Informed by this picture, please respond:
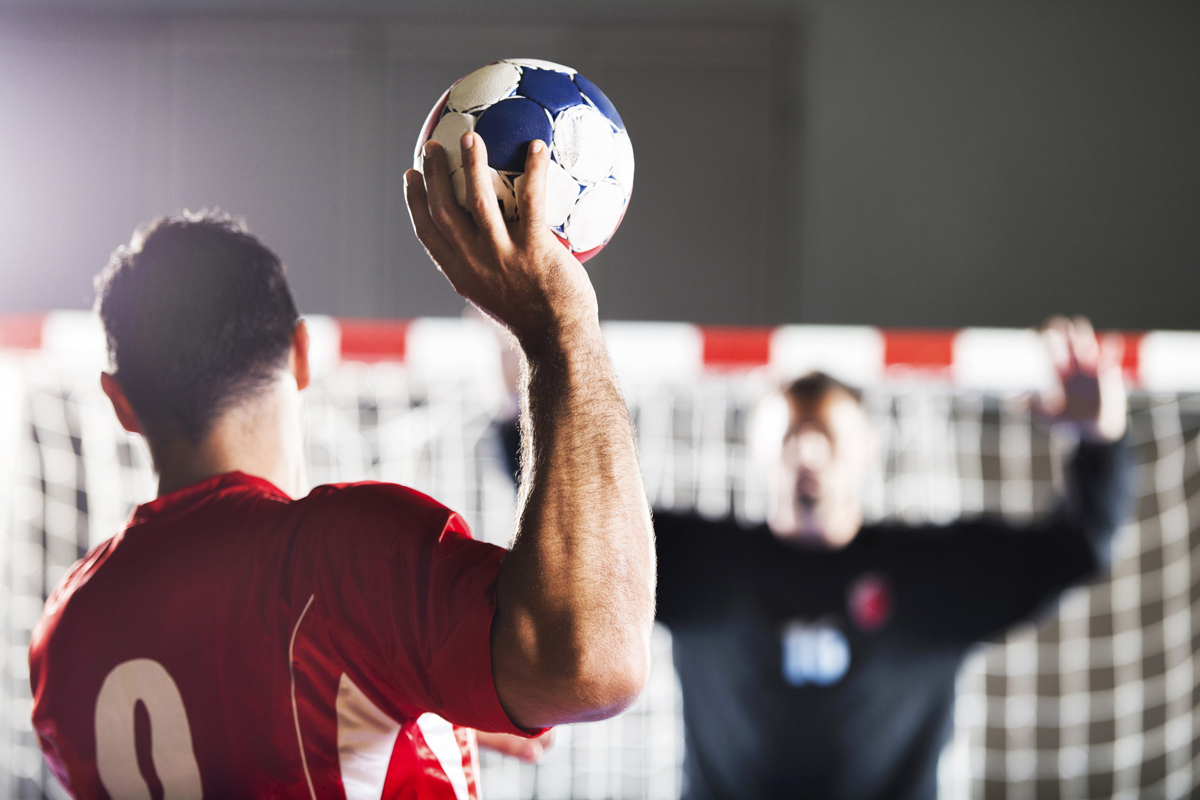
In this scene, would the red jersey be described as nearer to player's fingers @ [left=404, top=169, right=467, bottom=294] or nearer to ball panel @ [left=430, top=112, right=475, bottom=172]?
player's fingers @ [left=404, top=169, right=467, bottom=294]

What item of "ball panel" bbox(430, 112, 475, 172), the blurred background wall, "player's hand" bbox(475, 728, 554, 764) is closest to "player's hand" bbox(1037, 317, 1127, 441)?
"player's hand" bbox(475, 728, 554, 764)

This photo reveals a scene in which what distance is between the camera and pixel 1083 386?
2211mm

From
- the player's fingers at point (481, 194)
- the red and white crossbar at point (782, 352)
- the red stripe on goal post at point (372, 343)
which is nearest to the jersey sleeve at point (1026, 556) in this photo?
the red and white crossbar at point (782, 352)

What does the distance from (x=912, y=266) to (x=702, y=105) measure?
1844 mm

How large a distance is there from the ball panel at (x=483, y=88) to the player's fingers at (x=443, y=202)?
162mm

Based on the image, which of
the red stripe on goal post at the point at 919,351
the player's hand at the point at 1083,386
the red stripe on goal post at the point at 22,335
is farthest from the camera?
the red stripe on goal post at the point at 919,351

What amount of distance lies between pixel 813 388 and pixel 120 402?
6.20 ft

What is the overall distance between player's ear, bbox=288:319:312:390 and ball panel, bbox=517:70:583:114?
0.41m

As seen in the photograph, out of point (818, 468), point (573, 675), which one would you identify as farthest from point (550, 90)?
point (818, 468)

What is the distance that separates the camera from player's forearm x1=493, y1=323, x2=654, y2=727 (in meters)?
0.77

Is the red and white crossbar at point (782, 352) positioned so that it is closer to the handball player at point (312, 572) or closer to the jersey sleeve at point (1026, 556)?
the jersey sleeve at point (1026, 556)

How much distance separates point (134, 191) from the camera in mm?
6203

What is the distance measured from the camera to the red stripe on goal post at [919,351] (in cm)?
271

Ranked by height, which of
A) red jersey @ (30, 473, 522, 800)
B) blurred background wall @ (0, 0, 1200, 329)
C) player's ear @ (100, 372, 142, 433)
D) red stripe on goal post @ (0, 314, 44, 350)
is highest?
blurred background wall @ (0, 0, 1200, 329)
